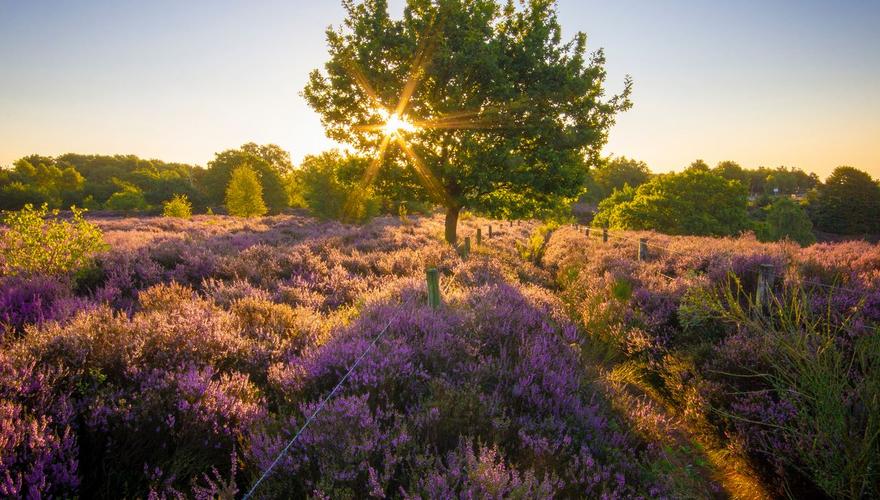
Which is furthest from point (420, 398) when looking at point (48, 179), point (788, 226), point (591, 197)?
point (48, 179)

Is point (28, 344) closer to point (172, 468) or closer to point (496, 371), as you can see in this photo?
point (172, 468)

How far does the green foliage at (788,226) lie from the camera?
39.8 metres

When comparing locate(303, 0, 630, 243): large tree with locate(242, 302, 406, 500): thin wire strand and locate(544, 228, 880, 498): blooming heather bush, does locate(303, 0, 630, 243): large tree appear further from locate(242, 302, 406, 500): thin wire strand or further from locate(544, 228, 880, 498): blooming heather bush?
locate(242, 302, 406, 500): thin wire strand

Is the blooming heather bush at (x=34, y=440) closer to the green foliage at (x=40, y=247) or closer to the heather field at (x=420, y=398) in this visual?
the heather field at (x=420, y=398)

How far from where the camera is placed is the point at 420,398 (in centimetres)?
326

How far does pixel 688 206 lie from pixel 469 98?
31.1m

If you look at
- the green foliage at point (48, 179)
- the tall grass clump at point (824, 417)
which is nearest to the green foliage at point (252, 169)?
the green foliage at point (48, 179)

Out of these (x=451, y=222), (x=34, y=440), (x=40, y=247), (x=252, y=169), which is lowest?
(x=34, y=440)

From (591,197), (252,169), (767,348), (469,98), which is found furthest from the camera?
(591,197)

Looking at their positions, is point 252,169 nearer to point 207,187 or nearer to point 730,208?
point 207,187

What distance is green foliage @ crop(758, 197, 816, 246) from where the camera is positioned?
3975cm

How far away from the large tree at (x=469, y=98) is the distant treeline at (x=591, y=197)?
1670mm

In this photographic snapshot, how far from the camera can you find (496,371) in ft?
12.8

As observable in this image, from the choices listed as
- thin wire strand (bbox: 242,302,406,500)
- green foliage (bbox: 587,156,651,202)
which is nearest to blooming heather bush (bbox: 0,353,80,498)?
thin wire strand (bbox: 242,302,406,500)
